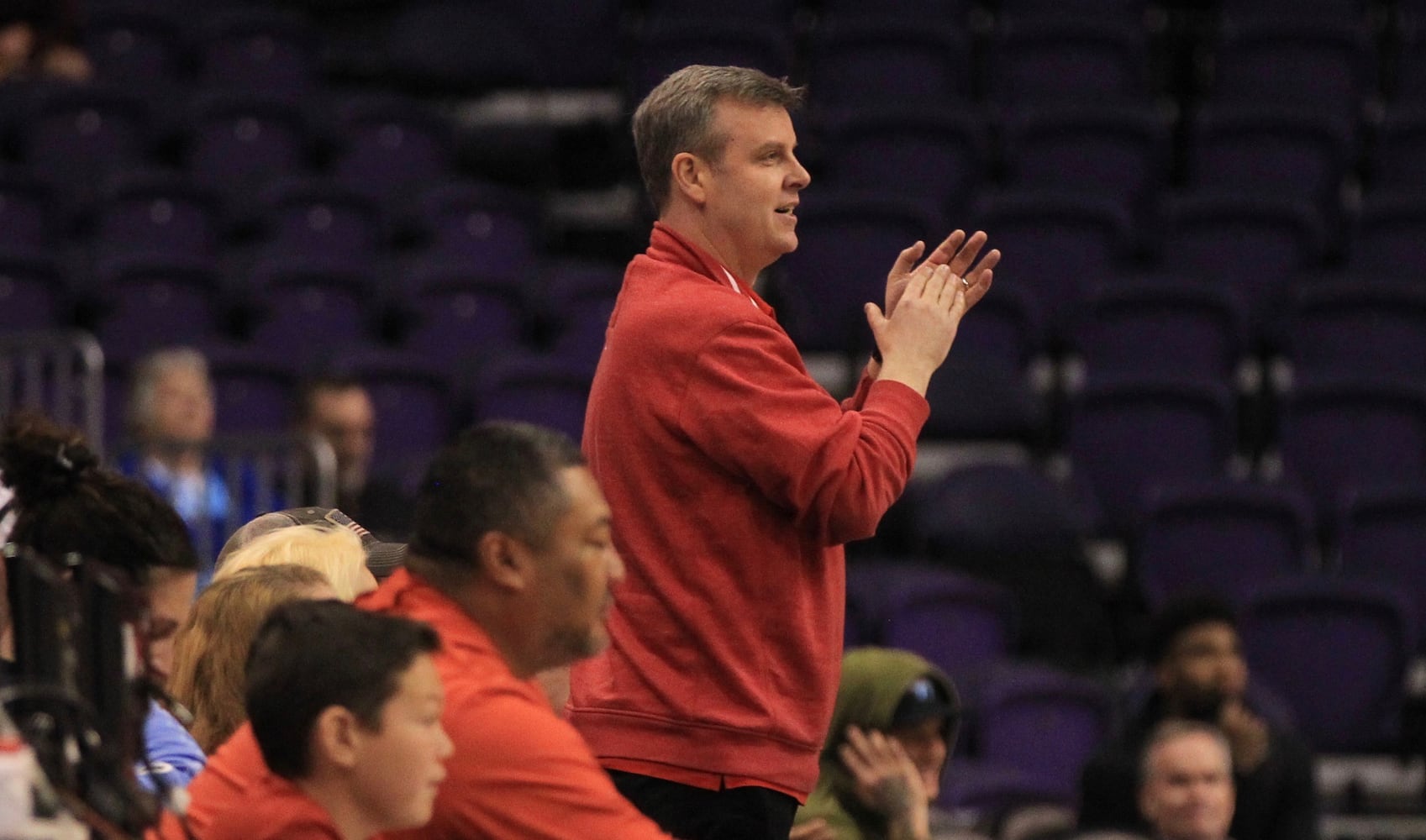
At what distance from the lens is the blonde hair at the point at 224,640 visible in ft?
10.6

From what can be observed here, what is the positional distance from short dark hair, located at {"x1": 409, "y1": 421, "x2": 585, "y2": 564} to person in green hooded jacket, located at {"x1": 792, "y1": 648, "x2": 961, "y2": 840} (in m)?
1.76

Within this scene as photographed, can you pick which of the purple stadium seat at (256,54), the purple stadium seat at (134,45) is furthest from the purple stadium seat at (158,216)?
the purple stadium seat at (134,45)

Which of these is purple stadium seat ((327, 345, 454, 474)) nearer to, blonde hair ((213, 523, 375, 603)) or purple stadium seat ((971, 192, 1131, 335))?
purple stadium seat ((971, 192, 1131, 335))

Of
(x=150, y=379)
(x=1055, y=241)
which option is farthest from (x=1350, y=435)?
(x=150, y=379)

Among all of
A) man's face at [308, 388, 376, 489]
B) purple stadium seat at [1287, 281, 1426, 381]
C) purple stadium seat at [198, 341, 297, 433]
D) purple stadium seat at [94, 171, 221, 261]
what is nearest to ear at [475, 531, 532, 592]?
man's face at [308, 388, 376, 489]

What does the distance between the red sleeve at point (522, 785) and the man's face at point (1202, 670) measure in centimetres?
408

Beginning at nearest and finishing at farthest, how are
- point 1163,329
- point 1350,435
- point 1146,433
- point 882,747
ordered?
point 882,747 < point 1146,433 < point 1350,435 < point 1163,329

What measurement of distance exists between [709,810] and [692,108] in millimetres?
981

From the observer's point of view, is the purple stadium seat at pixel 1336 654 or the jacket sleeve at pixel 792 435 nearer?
the jacket sleeve at pixel 792 435

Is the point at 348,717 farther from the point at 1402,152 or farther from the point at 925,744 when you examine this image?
the point at 1402,152

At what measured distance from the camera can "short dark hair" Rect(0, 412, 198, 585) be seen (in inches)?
123

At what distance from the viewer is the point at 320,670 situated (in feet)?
7.85

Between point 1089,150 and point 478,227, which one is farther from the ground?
point 1089,150

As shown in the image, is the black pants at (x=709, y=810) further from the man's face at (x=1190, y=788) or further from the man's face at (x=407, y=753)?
the man's face at (x=1190, y=788)
